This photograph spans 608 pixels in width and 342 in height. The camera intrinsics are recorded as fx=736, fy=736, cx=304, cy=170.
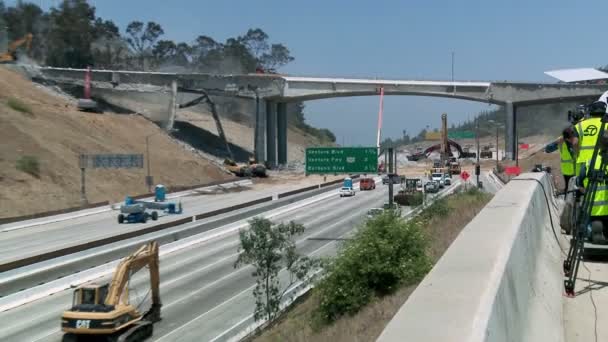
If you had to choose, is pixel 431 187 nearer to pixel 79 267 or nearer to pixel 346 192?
pixel 346 192

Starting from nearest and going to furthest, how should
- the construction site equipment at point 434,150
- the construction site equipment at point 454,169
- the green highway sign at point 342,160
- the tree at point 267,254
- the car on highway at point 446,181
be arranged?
the tree at point 267,254
the green highway sign at point 342,160
the car on highway at point 446,181
the construction site equipment at point 454,169
the construction site equipment at point 434,150

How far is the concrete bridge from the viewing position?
96688mm

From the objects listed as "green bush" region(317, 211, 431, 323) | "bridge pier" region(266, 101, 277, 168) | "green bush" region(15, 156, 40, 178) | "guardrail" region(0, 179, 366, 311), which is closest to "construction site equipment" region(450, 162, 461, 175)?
"bridge pier" region(266, 101, 277, 168)

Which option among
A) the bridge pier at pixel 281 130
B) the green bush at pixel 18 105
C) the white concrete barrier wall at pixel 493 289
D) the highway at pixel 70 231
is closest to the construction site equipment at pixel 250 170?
the bridge pier at pixel 281 130

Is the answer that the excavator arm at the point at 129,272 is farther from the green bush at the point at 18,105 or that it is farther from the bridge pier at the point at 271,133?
the bridge pier at the point at 271,133

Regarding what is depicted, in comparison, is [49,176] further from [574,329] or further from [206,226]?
[574,329]

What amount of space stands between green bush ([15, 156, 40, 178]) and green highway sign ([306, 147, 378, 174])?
96.0 feet

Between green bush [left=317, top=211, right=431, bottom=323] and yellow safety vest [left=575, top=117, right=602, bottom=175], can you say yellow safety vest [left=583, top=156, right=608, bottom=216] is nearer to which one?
yellow safety vest [left=575, top=117, right=602, bottom=175]

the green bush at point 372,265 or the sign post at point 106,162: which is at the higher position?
the sign post at point 106,162

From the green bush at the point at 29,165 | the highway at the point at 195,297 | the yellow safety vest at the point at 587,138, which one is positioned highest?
the yellow safety vest at the point at 587,138

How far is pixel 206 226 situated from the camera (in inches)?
1863

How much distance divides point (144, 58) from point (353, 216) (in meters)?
120

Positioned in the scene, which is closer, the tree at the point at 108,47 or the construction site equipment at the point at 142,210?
the construction site equipment at the point at 142,210

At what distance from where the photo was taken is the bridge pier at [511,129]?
96.9 m
